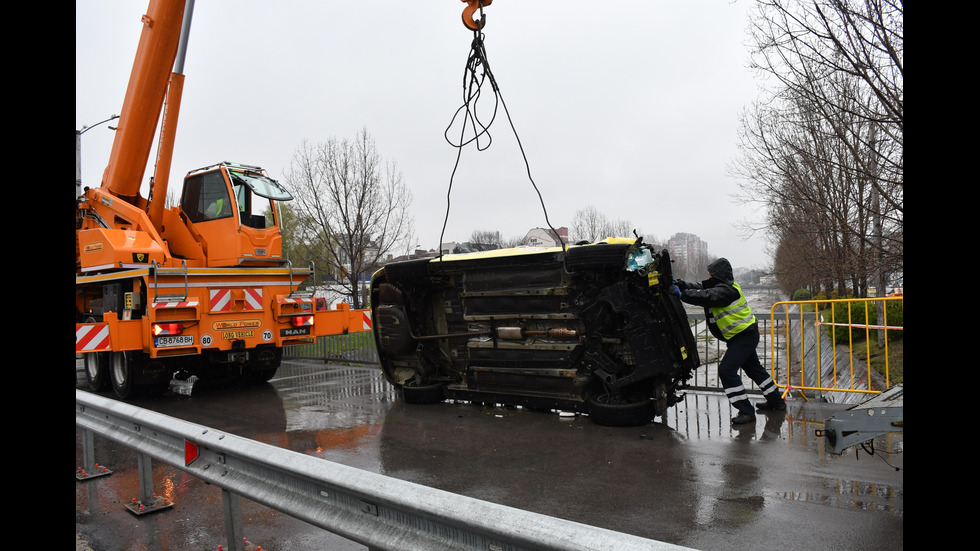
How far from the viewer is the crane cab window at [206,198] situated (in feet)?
32.0

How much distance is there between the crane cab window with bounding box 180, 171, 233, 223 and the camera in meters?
9.74

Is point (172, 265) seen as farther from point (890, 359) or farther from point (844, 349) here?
point (844, 349)

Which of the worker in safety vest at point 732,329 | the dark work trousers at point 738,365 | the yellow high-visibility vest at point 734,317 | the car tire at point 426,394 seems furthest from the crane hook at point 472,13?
the car tire at point 426,394

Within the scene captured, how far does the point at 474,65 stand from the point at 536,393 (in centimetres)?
366

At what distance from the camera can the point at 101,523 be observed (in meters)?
4.25

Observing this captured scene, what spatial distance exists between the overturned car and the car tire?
2 centimetres

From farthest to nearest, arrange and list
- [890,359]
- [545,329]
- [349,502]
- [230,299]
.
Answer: [890,359] < [230,299] < [545,329] < [349,502]

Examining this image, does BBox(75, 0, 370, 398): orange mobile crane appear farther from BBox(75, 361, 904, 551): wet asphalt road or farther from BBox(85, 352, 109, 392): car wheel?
BBox(75, 361, 904, 551): wet asphalt road

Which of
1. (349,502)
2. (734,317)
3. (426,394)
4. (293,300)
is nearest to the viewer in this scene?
(349,502)

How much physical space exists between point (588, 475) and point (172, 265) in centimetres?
724

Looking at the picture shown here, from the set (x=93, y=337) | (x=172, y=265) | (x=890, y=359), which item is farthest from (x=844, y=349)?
(x=93, y=337)

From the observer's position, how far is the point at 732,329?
6707mm
